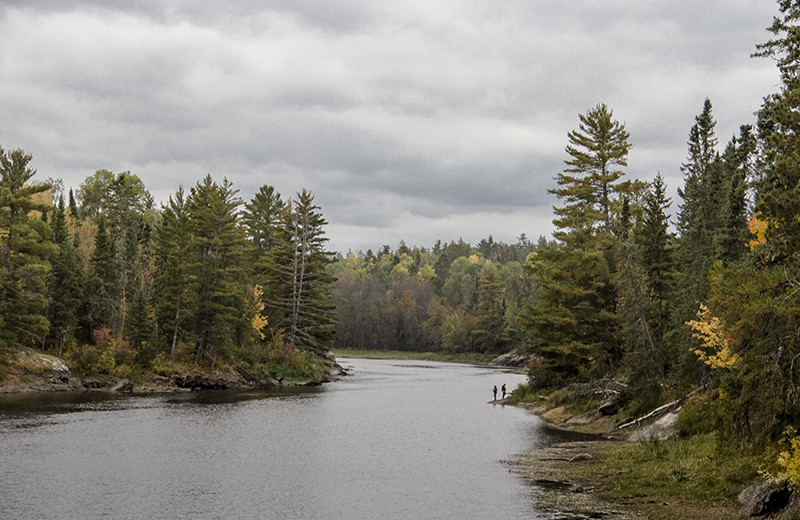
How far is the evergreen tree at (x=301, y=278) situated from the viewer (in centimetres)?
9019

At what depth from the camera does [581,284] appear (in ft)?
185

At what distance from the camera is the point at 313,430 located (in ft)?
142

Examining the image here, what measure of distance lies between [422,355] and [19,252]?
11856cm

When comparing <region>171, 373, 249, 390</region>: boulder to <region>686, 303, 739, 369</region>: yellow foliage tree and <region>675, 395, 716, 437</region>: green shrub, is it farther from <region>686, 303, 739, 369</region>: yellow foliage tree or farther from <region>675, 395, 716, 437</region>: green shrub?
<region>686, 303, 739, 369</region>: yellow foliage tree

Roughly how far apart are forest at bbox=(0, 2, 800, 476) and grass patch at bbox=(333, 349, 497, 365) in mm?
62357

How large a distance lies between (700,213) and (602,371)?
565 inches

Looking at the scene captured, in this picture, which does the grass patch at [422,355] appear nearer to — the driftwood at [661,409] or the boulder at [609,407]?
the boulder at [609,407]

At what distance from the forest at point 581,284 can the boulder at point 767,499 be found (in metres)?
1.74

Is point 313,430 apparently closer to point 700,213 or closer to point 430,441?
point 430,441

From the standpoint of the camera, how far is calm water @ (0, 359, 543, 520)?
23.7 metres

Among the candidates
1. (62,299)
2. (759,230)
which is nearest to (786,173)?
(759,230)

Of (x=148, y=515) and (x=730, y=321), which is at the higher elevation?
(x=730, y=321)

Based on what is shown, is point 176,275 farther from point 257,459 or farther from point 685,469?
point 685,469

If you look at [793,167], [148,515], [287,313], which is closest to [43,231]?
[287,313]
